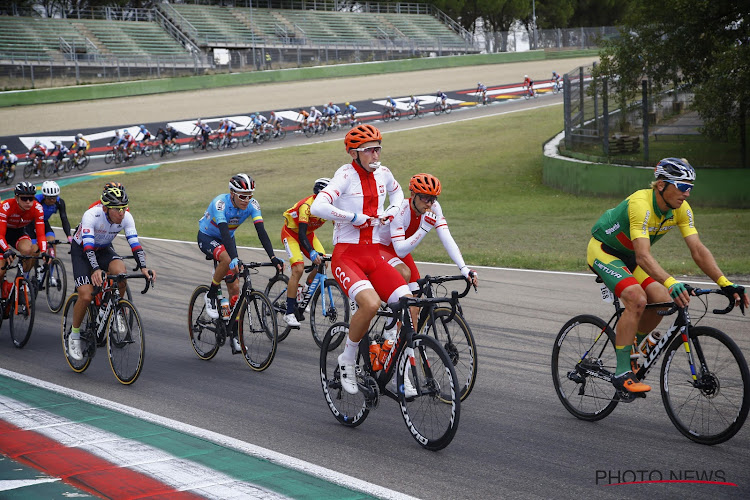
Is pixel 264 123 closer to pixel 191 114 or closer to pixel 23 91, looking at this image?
pixel 191 114

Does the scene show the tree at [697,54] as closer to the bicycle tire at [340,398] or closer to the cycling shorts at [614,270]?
the cycling shorts at [614,270]

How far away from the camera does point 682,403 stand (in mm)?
5816

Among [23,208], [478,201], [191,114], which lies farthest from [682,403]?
[191,114]

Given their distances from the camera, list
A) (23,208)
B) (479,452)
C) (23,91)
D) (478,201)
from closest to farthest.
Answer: (479,452)
(23,208)
(478,201)
(23,91)

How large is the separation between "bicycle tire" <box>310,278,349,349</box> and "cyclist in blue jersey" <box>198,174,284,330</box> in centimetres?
91

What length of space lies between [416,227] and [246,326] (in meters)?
2.11

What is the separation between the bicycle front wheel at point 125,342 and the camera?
8023 mm

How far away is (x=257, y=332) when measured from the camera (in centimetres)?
842

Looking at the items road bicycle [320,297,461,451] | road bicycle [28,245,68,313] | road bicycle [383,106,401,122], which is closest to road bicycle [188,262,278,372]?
road bicycle [320,297,461,451]

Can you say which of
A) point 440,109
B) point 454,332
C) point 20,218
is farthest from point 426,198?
point 440,109

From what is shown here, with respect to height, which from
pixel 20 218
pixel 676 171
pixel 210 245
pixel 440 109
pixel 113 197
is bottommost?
pixel 210 245

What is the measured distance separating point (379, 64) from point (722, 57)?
42009 millimetres

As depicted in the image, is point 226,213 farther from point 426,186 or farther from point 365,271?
point 365,271

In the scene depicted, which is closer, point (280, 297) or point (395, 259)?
point (395, 259)
